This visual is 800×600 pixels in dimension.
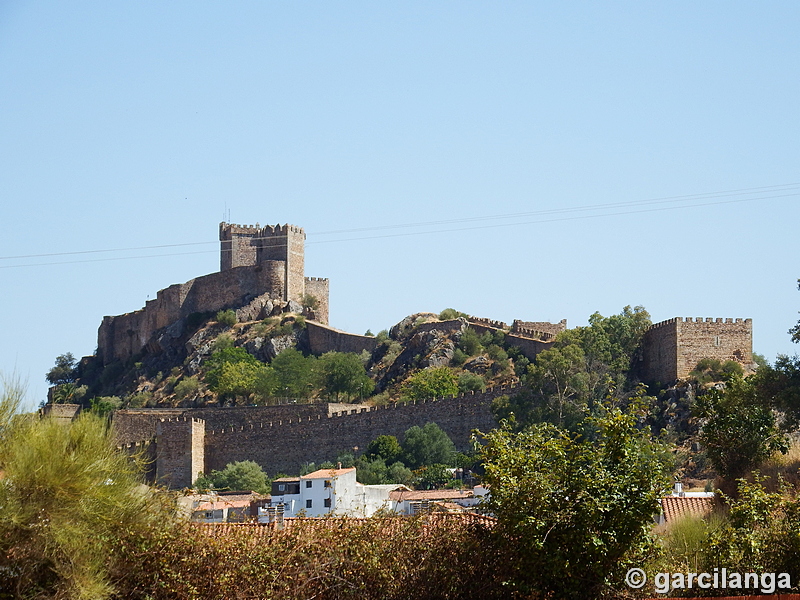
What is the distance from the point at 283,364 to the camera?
225ft

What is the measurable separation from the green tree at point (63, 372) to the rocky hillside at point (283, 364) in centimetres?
373

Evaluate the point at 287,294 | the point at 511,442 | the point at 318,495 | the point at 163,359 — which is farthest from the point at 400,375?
the point at 511,442

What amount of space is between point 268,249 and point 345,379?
47.5 feet

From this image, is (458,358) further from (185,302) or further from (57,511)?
(57,511)

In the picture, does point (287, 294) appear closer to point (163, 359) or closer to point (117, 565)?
point (163, 359)

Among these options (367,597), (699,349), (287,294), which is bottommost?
(367,597)

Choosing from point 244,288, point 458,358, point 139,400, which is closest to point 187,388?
point 139,400

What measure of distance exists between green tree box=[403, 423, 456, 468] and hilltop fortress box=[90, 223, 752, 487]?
2.81 ft

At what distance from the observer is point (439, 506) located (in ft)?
71.7

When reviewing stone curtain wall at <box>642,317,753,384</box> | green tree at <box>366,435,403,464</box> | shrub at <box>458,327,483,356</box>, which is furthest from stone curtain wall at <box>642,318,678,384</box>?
shrub at <box>458,327,483,356</box>

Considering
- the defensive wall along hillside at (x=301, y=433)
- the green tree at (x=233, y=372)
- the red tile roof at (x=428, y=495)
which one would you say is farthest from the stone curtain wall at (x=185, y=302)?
the red tile roof at (x=428, y=495)

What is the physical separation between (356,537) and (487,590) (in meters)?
2.12

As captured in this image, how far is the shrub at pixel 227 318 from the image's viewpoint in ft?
244

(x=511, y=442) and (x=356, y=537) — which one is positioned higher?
(x=511, y=442)
